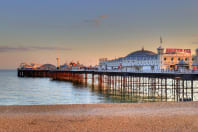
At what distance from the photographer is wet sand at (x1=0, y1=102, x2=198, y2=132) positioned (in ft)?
35.8

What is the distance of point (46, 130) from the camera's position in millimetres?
10703

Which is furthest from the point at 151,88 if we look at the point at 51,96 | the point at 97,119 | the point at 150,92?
the point at 97,119

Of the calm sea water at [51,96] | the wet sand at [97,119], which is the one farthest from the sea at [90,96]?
the wet sand at [97,119]

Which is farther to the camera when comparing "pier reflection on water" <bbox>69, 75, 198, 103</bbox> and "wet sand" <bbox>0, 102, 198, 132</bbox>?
"pier reflection on water" <bbox>69, 75, 198, 103</bbox>

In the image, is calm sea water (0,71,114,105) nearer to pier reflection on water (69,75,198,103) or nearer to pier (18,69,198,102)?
pier reflection on water (69,75,198,103)

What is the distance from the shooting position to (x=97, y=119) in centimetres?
1258

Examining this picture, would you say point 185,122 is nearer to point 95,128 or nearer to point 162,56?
point 95,128

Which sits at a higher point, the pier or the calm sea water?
the pier

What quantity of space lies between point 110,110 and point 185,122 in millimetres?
4788

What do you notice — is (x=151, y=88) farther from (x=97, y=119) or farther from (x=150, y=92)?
(x=97, y=119)

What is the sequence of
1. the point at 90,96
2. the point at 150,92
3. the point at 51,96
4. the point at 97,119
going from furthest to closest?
the point at 150,92 → the point at 51,96 → the point at 90,96 → the point at 97,119

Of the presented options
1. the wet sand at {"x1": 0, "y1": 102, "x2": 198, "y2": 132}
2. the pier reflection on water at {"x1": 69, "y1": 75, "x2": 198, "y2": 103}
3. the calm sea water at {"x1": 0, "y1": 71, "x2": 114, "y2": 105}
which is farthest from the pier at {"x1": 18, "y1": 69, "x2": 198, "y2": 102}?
the wet sand at {"x1": 0, "y1": 102, "x2": 198, "y2": 132}

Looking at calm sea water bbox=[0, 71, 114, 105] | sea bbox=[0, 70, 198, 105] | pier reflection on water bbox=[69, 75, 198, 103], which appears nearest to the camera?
pier reflection on water bbox=[69, 75, 198, 103]

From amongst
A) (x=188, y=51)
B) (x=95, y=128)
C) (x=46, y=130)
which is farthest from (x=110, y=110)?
(x=188, y=51)
